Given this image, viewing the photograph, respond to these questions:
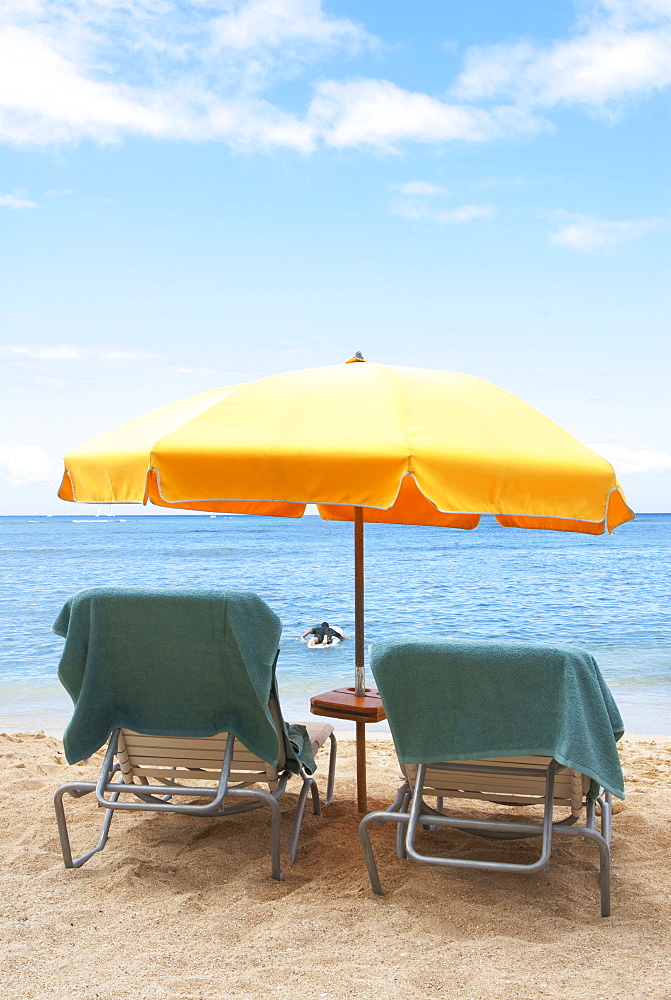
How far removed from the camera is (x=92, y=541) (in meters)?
54.5

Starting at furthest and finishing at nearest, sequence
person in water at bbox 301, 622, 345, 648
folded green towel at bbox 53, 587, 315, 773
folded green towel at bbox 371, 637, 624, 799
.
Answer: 1. person in water at bbox 301, 622, 345, 648
2. folded green towel at bbox 53, 587, 315, 773
3. folded green towel at bbox 371, 637, 624, 799

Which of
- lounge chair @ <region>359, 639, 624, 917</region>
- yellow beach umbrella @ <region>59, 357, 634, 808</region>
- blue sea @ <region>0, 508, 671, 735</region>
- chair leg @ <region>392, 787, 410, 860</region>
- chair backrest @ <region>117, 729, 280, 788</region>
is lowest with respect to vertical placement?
blue sea @ <region>0, 508, 671, 735</region>

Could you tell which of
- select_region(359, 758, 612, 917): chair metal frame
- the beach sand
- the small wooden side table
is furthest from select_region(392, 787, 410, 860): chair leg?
the small wooden side table

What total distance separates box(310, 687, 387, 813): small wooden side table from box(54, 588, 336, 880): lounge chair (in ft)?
0.87

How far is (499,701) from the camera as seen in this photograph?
2727 mm

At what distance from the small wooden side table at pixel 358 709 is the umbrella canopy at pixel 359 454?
0.95m

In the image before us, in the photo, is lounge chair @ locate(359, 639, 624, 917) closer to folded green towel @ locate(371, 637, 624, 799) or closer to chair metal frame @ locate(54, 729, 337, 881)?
folded green towel @ locate(371, 637, 624, 799)

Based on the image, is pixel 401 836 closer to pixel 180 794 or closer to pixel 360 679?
pixel 360 679

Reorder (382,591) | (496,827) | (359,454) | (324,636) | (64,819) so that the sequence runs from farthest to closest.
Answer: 1. (382,591)
2. (324,636)
3. (64,819)
4. (496,827)
5. (359,454)

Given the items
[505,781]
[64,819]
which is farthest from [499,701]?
[64,819]

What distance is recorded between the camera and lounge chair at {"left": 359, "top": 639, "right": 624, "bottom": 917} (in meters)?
2.68

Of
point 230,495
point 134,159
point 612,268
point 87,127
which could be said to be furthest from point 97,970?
point 612,268

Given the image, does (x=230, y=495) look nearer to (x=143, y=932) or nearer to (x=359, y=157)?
(x=143, y=932)

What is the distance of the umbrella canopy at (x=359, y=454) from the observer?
2.68 metres
